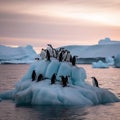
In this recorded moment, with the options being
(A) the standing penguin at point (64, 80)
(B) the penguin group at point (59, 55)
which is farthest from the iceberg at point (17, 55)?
(A) the standing penguin at point (64, 80)

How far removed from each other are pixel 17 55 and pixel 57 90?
14960cm

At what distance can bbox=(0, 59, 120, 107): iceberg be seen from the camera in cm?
2255

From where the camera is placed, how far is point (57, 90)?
2270cm

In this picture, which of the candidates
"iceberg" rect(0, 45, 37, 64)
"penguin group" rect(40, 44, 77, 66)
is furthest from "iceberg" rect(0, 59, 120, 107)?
"iceberg" rect(0, 45, 37, 64)

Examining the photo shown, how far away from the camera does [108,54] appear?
170625 millimetres

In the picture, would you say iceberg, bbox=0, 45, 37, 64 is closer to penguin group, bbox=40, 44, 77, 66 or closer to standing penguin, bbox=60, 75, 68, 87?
penguin group, bbox=40, 44, 77, 66

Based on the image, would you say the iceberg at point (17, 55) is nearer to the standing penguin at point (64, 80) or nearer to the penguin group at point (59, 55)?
the penguin group at point (59, 55)

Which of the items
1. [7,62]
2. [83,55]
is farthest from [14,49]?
[83,55]

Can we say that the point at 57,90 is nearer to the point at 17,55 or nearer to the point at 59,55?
the point at 59,55

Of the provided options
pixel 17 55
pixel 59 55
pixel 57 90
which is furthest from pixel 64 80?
pixel 17 55

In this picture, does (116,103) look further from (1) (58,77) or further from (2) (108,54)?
(2) (108,54)

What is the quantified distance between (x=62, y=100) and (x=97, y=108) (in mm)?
1937

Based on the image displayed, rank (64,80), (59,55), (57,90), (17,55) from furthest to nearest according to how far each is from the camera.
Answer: (17,55)
(59,55)
(64,80)
(57,90)

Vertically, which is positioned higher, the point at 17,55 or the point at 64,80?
the point at 17,55
